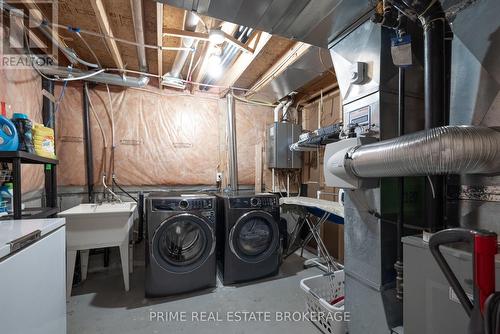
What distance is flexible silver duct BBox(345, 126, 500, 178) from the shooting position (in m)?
0.81

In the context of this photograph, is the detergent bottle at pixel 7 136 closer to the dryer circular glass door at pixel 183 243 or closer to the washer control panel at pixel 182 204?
the washer control panel at pixel 182 204

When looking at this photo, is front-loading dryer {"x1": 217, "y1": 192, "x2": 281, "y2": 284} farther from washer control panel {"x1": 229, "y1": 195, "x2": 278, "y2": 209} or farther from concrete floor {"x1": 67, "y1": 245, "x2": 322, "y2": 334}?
concrete floor {"x1": 67, "y1": 245, "x2": 322, "y2": 334}

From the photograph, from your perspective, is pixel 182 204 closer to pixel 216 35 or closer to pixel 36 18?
pixel 216 35

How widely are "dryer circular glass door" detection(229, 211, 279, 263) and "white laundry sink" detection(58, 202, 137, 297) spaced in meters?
1.02

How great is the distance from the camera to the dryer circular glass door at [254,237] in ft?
7.33

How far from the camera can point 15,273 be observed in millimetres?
772

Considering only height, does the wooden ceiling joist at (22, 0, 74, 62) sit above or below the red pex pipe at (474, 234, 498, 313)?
above

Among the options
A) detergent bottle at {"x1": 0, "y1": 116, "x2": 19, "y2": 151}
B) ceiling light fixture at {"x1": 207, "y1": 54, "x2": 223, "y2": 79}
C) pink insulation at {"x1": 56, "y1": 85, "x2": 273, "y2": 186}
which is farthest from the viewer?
pink insulation at {"x1": 56, "y1": 85, "x2": 273, "y2": 186}

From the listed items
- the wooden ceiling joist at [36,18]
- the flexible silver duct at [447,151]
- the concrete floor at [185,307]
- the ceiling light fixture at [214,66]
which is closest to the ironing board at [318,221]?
the concrete floor at [185,307]

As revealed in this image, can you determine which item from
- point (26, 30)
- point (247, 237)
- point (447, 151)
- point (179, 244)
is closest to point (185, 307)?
point (179, 244)

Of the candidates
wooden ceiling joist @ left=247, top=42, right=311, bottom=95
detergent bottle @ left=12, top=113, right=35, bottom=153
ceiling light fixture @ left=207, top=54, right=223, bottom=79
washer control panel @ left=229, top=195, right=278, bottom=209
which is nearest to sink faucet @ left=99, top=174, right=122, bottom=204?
detergent bottle @ left=12, top=113, right=35, bottom=153

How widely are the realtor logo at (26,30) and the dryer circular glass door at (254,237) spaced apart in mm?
2334

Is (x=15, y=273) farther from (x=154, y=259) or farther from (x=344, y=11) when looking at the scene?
(x=344, y=11)

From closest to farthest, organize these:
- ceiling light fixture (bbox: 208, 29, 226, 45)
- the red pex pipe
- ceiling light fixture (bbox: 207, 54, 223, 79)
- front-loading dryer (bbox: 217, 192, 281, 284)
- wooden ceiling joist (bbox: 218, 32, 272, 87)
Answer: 1. the red pex pipe
2. ceiling light fixture (bbox: 208, 29, 226, 45)
3. wooden ceiling joist (bbox: 218, 32, 272, 87)
4. front-loading dryer (bbox: 217, 192, 281, 284)
5. ceiling light fixture (bbox: 207, 54, 223, 79)
